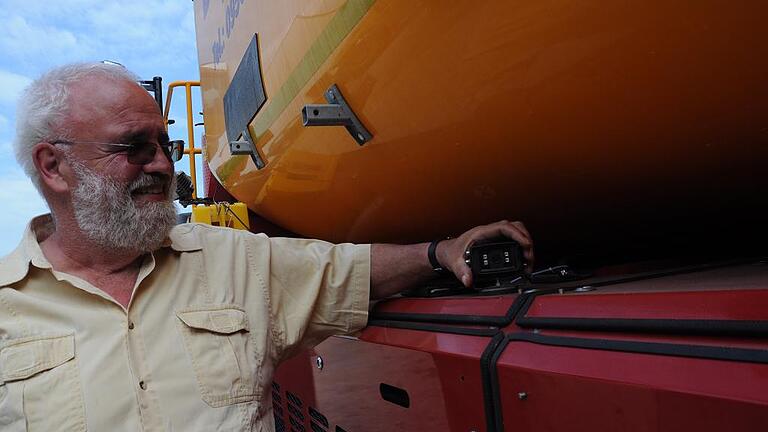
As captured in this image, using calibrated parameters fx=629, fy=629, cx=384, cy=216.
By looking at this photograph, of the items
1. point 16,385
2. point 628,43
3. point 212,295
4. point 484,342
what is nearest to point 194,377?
point 212,295

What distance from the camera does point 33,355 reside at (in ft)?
4.33

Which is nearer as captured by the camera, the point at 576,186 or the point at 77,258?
the point at 576,186

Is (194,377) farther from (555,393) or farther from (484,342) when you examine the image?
(555,393)

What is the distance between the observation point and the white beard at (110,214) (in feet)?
4.87

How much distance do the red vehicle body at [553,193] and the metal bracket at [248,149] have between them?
22 centimetres

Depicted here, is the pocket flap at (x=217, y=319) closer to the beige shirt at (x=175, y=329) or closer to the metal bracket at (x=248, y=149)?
the beige shirt at (x=175, y=329)

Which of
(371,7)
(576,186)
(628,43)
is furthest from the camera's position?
(576,186)

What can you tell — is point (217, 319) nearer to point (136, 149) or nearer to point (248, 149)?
point (136, 149)

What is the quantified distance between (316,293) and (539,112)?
70cm

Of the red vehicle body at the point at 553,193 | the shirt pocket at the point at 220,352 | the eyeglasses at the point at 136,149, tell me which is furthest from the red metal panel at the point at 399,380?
the eyeglasses at the point at 136,149

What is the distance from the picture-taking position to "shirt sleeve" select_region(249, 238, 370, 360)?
1.56 metres

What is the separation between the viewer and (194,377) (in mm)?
1379

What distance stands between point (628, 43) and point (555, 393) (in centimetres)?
56

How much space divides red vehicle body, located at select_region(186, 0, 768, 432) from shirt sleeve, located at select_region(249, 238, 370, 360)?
0.07 m
